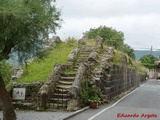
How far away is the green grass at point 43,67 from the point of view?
57.9 feet

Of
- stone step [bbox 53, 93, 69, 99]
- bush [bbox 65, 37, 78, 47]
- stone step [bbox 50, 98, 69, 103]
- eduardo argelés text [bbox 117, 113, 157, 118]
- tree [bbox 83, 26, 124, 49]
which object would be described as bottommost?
eduardo argelés text [bbox 117, 113, 157, 118]

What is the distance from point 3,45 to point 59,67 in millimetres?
8039

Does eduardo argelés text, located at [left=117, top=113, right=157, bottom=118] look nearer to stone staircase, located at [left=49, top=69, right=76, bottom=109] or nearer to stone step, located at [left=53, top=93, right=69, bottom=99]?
stone staircase, located at [left=49, top=69, right=76, bottom=109]

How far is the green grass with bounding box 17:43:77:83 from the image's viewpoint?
1765 cm

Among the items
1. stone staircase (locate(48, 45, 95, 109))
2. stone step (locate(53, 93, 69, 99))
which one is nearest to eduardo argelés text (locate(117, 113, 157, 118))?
stone staircase (locate(48, 45, 95, 109))

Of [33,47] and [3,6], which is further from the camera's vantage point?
[33,47]

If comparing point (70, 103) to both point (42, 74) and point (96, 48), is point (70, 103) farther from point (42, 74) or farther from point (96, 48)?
point (96, 48)

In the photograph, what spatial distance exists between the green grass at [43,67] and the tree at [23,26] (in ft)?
17.7

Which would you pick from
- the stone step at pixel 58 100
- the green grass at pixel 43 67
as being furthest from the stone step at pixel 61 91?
the green grass at pixel 43 67

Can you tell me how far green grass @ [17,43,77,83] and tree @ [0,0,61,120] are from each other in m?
5.40

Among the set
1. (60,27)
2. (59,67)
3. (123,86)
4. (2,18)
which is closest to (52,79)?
(59,67)

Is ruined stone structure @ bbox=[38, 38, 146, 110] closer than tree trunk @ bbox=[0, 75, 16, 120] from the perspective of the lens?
No

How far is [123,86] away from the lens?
24547mm

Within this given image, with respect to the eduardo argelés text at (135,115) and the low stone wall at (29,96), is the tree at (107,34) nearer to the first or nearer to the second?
the low stone wall at (29,96)
